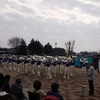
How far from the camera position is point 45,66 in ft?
66.0

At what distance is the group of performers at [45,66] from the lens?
19312 millimetres

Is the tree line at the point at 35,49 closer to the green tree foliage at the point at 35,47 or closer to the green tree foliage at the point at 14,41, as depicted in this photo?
the green tree foliage at the point at 35,47

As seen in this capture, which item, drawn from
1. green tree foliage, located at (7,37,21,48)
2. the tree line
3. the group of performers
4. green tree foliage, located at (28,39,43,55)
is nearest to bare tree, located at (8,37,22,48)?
green tree foliage, located at (7,37,21,48)

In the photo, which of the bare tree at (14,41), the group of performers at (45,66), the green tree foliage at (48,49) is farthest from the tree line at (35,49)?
the group of performers at (45,66)

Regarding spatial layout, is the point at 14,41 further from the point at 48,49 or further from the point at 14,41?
the point at 48,49

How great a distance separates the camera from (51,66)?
19812 millimetres

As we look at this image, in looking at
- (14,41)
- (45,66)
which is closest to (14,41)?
(14,41)

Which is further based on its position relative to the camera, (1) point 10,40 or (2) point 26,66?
(1) point 10,40

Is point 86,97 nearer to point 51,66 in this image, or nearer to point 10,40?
point 51,66

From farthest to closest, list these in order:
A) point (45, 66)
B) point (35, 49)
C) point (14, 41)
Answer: point (14, 41)
point (35, 49)
point (45, 66)

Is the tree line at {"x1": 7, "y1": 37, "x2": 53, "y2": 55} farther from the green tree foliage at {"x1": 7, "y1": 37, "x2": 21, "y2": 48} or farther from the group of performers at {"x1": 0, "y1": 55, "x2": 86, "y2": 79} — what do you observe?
the group of performers at {"x1": 0, "y1": 55, "x2": 86, "y2": 79}

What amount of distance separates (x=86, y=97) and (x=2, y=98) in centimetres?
841

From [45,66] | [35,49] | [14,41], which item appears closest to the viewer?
[45,66]

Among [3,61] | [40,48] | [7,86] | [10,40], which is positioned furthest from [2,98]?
[10,40]
